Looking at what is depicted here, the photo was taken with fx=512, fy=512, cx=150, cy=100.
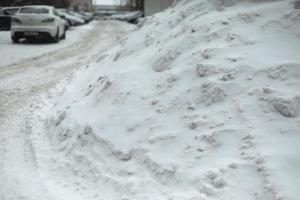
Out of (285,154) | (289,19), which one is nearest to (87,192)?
(285,154)

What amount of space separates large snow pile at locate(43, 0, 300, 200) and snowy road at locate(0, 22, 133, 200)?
35 centimetres

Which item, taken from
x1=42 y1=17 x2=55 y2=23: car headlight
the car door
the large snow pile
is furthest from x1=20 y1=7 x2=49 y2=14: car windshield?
the large snow pile

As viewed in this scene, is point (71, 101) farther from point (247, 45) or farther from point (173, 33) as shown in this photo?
point (247, 45)

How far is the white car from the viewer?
19.8 m

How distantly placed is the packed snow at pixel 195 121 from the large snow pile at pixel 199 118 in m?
0.01

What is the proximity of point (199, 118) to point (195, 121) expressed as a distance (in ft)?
0.19

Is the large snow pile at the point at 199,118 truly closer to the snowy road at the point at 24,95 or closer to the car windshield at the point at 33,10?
the snowy road at the point at 24,95

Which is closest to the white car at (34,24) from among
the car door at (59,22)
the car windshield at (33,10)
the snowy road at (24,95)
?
the car windshield at (33,10)

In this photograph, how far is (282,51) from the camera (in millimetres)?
5926

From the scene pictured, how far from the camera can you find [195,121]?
519 centimetres

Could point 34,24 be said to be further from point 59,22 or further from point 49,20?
point 59,22

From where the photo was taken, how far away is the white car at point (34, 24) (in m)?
19.8

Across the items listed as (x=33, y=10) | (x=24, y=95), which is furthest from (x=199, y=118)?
(x=33, y=10)

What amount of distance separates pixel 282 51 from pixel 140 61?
2.08 metres
